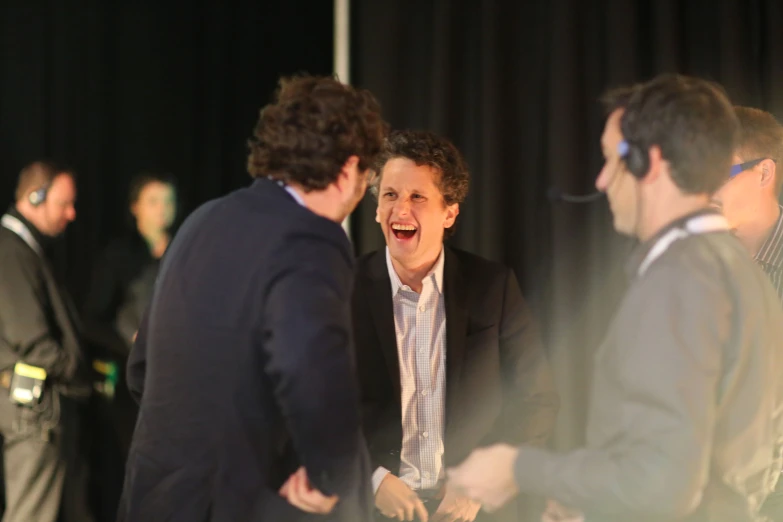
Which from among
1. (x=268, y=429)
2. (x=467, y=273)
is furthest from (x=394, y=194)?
(x=268, y=429)

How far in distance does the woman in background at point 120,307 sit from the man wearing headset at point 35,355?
0.62 feet

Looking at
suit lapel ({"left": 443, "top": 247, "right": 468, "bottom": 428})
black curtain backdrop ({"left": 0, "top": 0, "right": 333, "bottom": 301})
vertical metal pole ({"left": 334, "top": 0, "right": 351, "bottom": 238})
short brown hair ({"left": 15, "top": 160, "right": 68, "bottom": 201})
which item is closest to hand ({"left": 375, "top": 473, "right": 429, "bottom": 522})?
suit lapel ({"left": 443, "top": 247, "right": 468, "bottom": 428})

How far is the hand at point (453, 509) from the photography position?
2010 millimetres

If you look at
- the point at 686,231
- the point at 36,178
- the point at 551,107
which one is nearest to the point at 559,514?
the point at 686,231

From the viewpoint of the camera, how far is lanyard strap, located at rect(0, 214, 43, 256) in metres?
3.38

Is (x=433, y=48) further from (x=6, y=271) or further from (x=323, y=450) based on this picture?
(x=323, y=450)

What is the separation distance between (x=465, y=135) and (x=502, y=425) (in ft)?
4.83

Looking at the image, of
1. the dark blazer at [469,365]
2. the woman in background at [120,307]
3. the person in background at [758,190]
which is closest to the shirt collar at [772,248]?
the person in background at [758,190]

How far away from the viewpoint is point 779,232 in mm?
2023

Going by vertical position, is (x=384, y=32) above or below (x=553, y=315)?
above

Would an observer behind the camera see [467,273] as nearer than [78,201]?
Yes

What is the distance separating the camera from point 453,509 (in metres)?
2.02

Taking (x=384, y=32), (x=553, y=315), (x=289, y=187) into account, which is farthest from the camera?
(x=384, y=32)

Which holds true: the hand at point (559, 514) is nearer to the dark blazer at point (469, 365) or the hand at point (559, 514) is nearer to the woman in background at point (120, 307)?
the dark blazer at point (469, 365)
